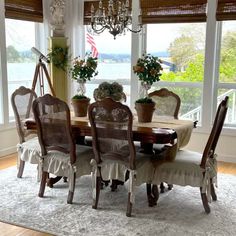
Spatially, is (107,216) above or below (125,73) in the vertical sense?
below

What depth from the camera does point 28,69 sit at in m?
5.71

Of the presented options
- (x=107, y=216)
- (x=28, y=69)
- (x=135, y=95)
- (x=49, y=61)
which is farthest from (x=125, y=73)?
(x=107, y=216)

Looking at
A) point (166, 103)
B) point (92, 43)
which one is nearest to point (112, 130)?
point (166, 103)

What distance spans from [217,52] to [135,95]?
141 cm

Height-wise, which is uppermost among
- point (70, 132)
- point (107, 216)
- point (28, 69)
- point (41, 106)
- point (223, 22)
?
point (223, 22)

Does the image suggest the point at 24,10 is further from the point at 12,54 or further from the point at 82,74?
the point at 82,74

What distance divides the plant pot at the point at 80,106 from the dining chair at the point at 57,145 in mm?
505

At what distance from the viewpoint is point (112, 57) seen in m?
5.84

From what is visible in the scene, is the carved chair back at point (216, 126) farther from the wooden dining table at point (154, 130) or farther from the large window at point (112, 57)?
the large window at point (112, 57)

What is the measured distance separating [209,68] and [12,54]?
2.97m

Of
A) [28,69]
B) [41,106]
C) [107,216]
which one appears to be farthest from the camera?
[28,69]

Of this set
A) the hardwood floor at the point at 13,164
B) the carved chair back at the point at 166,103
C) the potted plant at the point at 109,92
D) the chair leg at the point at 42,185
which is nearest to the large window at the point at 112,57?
the carved chair back at the point at 166,103

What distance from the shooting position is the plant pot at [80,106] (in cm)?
384

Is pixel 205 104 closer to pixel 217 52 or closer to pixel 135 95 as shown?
pixel 217 52
